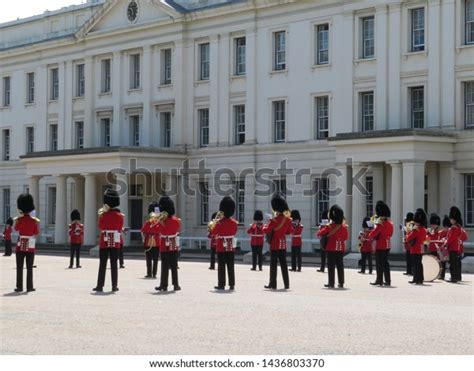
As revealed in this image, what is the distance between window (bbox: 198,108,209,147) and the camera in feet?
155

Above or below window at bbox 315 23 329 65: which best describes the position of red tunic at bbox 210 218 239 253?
below

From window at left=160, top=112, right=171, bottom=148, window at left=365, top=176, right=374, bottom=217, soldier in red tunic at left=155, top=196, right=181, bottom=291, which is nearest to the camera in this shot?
soldier in red tunic at left=155, top=196, right=181, bottom=291

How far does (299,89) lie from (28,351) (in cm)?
3187

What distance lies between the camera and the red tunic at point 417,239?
24.2 m

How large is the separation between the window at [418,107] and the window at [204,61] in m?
11.4

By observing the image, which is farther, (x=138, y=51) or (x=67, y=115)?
(x=67, y=115)

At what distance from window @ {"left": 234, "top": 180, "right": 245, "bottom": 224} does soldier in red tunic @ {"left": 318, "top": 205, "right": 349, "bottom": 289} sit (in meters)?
21.9

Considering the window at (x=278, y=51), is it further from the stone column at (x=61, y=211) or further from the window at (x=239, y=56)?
the stone column at (x=61, y=211)

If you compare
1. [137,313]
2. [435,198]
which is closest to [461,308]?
[137,313]

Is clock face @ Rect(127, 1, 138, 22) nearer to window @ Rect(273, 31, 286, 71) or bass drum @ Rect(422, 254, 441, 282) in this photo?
window @ Rect(273, 31, 286, 71)

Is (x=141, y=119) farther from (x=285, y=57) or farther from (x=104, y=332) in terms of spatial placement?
(x=104, y=332)

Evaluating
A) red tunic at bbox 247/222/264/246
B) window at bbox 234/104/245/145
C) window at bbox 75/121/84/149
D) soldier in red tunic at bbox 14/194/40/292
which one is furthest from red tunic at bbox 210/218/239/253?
window at bbox 75/121/84/149

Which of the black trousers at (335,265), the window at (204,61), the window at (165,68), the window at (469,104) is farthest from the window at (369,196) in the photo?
the black trousers at (335,265)

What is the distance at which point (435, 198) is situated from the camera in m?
37.9
